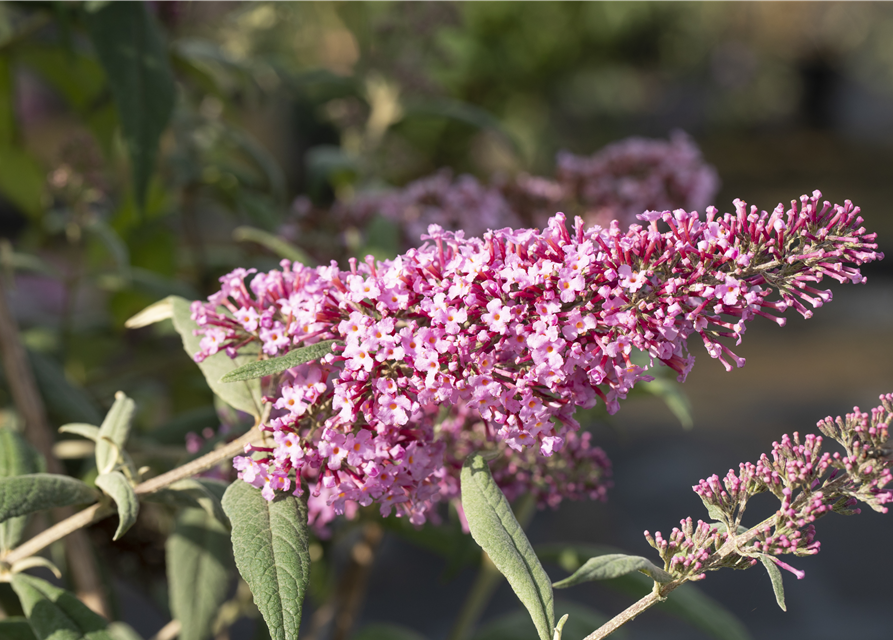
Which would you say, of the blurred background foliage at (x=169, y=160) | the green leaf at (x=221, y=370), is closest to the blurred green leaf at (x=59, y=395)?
the blurred background foliage at (x=169, y=160)

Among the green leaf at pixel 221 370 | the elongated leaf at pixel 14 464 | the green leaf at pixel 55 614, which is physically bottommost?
the green leaf at pixel 55 614

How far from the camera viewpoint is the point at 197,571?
1.98ft

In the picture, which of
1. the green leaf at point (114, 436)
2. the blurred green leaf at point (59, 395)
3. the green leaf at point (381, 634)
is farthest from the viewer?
the green leaf at point (381, 634)

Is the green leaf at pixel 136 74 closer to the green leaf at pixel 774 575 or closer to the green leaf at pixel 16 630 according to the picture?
the green leaf at pixel 16 630

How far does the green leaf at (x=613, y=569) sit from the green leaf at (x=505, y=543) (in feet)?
0.05

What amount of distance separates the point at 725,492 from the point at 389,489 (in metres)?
0.18

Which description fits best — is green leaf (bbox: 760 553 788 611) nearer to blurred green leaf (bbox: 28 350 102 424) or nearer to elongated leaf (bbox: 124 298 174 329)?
elongated leaf (bbox: 124 298 174 329)

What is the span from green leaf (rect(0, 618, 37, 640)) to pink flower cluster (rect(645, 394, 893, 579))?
426 mm

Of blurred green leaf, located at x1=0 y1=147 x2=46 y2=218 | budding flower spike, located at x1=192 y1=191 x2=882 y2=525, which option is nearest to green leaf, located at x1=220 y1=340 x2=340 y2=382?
budding flower spike, located at x1=192 y1=191 x2=882 y2=525

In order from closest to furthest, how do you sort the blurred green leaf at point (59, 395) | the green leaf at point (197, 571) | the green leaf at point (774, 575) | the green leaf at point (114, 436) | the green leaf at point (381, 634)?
the green leaf at point (774, 575)
the green leaf at point (114, 436)
the green leaf at point (197, 571)
the blurred green leaf at point (59, 395)
the green leaf at point (381, 634)

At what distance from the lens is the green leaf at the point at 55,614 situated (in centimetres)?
49

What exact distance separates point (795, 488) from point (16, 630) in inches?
20.0

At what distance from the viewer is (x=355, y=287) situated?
42 cm

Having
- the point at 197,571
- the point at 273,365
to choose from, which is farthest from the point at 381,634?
the point at 273,365
